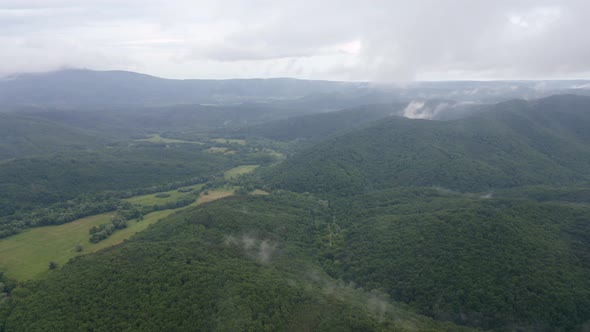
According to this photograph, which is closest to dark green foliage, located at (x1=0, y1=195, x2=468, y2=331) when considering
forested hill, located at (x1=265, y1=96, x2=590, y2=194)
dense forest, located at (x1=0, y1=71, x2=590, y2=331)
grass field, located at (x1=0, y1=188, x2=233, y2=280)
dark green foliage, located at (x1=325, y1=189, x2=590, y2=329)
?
dense forest, located at (x1=0, y1=71, x2=590, y2=331)

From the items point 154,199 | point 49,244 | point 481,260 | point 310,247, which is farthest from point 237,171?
point 481,260

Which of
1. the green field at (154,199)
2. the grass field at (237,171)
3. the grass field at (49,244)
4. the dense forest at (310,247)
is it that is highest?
the dense forest at (310,247)

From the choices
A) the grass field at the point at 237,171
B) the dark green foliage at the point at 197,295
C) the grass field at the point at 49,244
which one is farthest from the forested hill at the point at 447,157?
the dark green foliage at the point at 197,295

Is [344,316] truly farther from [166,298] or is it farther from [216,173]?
[216,173]

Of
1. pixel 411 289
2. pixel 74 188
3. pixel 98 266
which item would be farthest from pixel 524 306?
pixel 74 188

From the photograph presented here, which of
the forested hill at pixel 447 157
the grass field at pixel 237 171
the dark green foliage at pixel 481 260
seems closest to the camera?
the dark green foliage at pixel 481 260

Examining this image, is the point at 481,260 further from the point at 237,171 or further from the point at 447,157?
the point at 237,171

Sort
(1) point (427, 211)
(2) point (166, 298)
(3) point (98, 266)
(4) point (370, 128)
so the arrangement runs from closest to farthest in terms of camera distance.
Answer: (2) point (166, 298) → (3) point (98, 266) → (1) point (427, 211) → (4) point (370, 128)

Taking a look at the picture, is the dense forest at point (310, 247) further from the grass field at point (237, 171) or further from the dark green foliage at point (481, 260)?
the grass field at point (237, 171)
